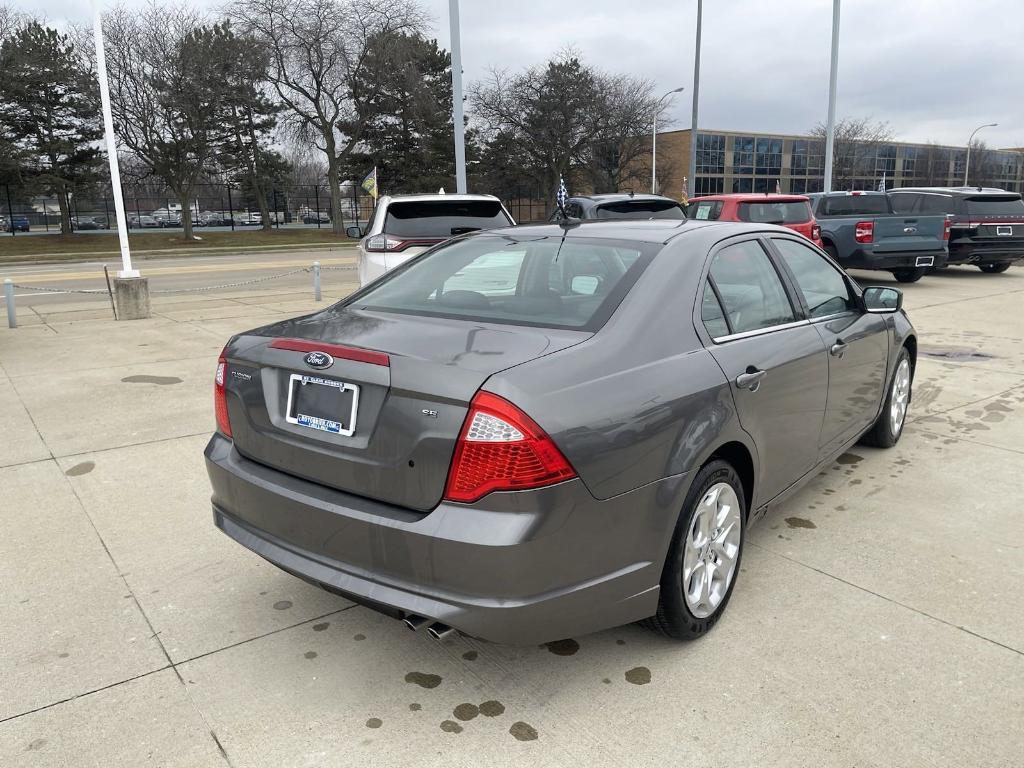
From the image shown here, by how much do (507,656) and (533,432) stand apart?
109 centimetres

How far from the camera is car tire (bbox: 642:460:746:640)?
2.75 metres

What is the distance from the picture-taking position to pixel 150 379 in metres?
7.27

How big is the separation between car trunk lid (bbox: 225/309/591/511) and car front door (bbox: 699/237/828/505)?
76 centimetres

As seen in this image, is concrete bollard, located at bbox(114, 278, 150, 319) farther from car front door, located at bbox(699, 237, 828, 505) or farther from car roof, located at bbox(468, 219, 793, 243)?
car front door, located at bbox(699, 237, 828, 505)

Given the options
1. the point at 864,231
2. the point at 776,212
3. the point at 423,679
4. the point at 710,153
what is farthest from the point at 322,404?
the point at 710,153

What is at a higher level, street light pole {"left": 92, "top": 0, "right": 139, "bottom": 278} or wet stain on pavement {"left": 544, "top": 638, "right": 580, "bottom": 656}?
street light pole {"left": 92, "top": 0, "right": 139, "bottom": 278}

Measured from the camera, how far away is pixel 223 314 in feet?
39.1

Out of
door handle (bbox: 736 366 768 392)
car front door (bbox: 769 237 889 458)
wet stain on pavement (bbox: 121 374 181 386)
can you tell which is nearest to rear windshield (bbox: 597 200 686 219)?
wet stain on pavement (bbox: 121 374 181 386)

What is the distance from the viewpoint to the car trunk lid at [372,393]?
7.74 feet

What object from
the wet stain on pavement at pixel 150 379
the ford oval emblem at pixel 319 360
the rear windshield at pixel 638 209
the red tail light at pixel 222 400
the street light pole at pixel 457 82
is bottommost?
the wet stain on pavement at pixel 150 379

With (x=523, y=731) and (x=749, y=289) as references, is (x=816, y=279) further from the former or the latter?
(x=523, y=731)

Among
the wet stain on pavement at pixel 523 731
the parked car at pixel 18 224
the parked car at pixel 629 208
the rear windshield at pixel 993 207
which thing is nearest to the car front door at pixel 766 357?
the wet stain on pavement at pixel 523 731

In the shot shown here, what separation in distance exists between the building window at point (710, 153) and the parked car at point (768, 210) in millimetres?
61916

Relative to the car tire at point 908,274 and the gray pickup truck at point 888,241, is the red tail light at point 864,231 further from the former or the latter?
the car tire at point 908,274
